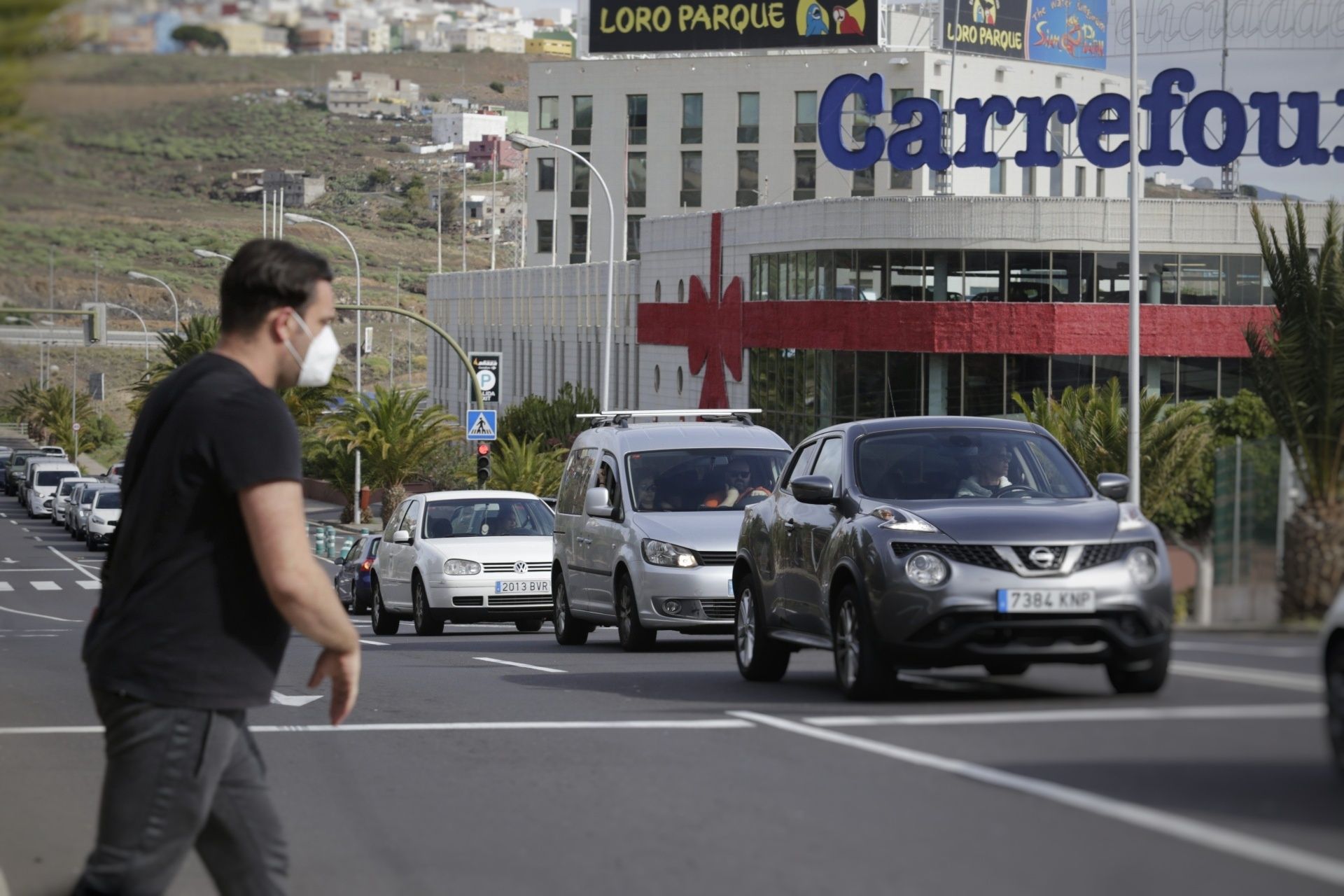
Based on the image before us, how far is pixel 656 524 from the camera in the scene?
57.1 ft

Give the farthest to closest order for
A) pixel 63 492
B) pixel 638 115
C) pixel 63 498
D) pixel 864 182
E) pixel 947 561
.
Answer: pixel 638 115
pixel 864 182
pixel 63 492
pixel 63 498
pixel 947 561

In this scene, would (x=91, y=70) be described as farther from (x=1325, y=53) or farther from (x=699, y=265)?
(x=699, y=265)

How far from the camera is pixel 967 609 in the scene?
748 centimetres

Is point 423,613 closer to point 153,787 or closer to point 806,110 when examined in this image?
point 153,787

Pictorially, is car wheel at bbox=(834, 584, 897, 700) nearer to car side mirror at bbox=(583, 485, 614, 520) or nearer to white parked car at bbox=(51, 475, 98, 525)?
car side mirror at bbox=(583, 485, 614, 520)

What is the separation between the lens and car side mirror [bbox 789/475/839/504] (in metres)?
10.5

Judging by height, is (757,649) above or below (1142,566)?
below

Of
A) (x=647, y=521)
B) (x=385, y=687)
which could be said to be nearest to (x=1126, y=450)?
(x=647, y=521)

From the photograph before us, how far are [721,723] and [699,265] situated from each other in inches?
2368

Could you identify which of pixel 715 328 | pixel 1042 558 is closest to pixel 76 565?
pixel 715 328

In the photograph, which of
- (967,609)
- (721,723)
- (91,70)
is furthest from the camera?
(721,723)

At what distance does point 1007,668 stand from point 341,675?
5.94ft

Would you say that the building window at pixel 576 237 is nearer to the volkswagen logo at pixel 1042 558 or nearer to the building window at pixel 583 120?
the building window at pixel 583 120

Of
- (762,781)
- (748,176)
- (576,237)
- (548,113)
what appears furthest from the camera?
(576,237)
